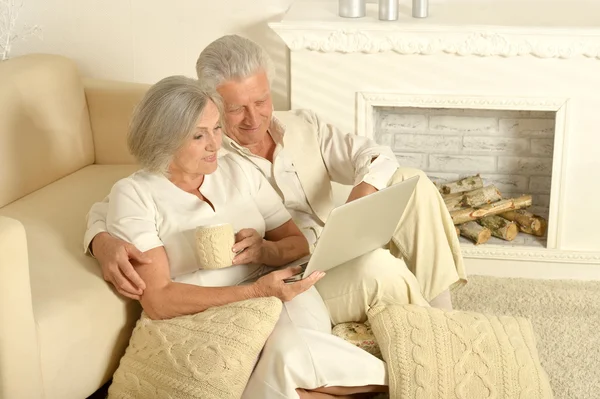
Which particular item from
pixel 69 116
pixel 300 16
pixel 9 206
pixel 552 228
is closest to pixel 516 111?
pixel 552 228

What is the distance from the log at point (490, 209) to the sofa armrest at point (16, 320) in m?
2.01

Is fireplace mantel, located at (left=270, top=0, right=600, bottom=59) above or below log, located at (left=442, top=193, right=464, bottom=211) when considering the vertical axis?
above

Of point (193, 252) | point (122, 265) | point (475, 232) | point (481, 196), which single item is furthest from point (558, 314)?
point (122, 265)

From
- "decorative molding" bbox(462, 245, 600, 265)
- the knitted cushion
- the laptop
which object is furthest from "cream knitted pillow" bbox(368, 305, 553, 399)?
"decorative molding" bbox(462, 245, 600, 265)

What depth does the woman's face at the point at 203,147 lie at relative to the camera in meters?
2.27

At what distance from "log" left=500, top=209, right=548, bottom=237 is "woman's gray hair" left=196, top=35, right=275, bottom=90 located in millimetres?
1545

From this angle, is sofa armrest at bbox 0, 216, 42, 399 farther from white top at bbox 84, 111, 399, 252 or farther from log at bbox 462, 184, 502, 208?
log at bbox 462, 184, 502, 208

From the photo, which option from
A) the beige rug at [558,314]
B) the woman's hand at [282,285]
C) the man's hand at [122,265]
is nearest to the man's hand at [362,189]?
the woman's hand at [282,285]

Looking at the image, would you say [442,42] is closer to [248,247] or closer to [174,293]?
[248,247]

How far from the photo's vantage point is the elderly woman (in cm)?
215

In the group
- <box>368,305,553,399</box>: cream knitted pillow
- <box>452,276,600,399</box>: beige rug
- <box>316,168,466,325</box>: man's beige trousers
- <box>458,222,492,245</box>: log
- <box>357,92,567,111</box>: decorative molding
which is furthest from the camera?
<box>458,222,492,245</box>: log

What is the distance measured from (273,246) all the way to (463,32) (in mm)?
1252

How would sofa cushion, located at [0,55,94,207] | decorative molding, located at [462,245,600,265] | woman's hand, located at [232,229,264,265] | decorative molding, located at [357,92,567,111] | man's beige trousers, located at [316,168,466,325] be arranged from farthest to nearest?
decorative molding, located at [462,245,600,265] < decorative molding, located at [357,92,567,111] < sofa cushion, located at [0,55,94,207] < man's beige trousers, located at [316,168,466,325] < woman's hand, located at [232,229,264,265]

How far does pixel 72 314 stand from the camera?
2.20 metres
